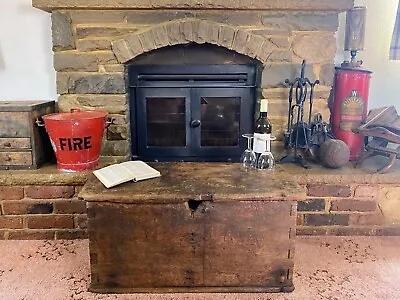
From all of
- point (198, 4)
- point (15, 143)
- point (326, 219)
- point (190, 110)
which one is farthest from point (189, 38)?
point (326, 219)

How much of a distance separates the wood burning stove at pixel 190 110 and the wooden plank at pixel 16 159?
0.61 m

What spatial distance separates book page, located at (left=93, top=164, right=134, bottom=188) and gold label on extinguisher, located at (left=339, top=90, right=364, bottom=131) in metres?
1.32

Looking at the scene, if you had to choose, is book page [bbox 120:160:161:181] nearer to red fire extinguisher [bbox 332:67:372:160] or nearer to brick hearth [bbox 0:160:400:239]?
brick hearth [bbox 0:160:400:239]

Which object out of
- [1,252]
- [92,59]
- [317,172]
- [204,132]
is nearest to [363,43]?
[317,172]

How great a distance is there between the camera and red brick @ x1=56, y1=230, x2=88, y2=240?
2180 millimetres

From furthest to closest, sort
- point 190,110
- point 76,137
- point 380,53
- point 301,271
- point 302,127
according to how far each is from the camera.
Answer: point 380,53 → point 190,110 → point 302,127 → point 76,137 → point 301,271

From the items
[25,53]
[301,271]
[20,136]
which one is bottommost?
[301,271]

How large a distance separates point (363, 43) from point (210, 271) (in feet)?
5.41

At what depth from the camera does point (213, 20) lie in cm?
223

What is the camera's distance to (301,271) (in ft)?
6.07

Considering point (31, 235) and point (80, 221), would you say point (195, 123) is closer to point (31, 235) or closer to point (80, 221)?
point (80, 221)

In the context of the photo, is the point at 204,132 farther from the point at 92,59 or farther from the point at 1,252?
the point at 1,252

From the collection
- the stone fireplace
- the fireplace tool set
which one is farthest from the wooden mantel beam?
the fireplace tool set

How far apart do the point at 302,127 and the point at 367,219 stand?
0.60 m
